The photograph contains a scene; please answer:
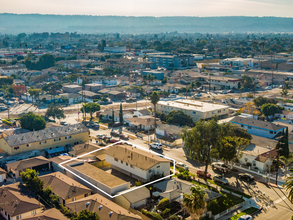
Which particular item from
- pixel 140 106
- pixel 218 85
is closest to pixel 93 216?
pixel 140 106

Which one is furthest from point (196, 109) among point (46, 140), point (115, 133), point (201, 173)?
point (46, 140)

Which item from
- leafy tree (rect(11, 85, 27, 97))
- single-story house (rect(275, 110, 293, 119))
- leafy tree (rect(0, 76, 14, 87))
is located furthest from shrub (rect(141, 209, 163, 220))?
leafy tree (rect(0, 76, 14, 87))

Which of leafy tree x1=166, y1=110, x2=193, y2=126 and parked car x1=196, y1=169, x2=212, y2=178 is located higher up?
leafy tree x1=166, y1=110, x2=193, y2=126

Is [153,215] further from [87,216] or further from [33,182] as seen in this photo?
[33,182]

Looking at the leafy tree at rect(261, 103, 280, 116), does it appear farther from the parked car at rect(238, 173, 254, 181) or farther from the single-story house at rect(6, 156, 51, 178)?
the single-story house at rect(6, 156, 51, 178)

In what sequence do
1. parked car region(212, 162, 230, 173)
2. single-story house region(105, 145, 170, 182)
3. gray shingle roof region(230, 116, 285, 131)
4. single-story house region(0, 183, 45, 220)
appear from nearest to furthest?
single-story house region(0, 183, 45, 220) < single-story house region(105, 145, 170, 182) < parked car region(212, 162, 230, 173) < gray shingle roof region(230, 116, 285, 131)

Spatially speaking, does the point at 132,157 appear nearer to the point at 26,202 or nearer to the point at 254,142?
the point at 26,202
